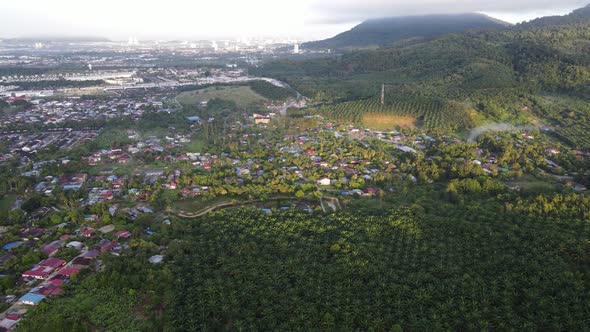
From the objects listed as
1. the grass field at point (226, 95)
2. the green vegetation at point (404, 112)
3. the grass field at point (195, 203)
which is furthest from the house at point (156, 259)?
the grass field at point (226, 95)

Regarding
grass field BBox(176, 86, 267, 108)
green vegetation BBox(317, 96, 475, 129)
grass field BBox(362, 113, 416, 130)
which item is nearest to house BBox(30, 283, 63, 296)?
grass field BBox(362, 113, 416, 130)

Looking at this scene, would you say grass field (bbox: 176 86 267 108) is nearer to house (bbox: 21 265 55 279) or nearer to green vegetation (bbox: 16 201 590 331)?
green vegetation (bbox: 16 201 590 331)

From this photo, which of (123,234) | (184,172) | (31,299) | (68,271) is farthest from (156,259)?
(184,172)

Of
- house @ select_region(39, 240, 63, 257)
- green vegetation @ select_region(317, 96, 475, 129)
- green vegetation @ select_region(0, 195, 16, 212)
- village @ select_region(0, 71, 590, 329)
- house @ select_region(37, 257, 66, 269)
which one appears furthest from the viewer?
green vegetation @ select_region(317, 96, 475, 129)

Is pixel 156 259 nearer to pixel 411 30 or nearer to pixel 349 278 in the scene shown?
pixel 349 278

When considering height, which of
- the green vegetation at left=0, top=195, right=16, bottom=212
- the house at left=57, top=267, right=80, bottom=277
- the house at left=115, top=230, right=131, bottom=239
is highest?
the green vegetation at left=0, top=195, right=16, bottom=212

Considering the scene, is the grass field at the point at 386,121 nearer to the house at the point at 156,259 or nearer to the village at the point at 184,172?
the village at the point at 184,172

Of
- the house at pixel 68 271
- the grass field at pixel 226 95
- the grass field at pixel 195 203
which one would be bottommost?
the house at pixel 68 271

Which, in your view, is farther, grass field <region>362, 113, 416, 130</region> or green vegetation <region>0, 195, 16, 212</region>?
grass field <region>362, 113, 416, 130</region>
